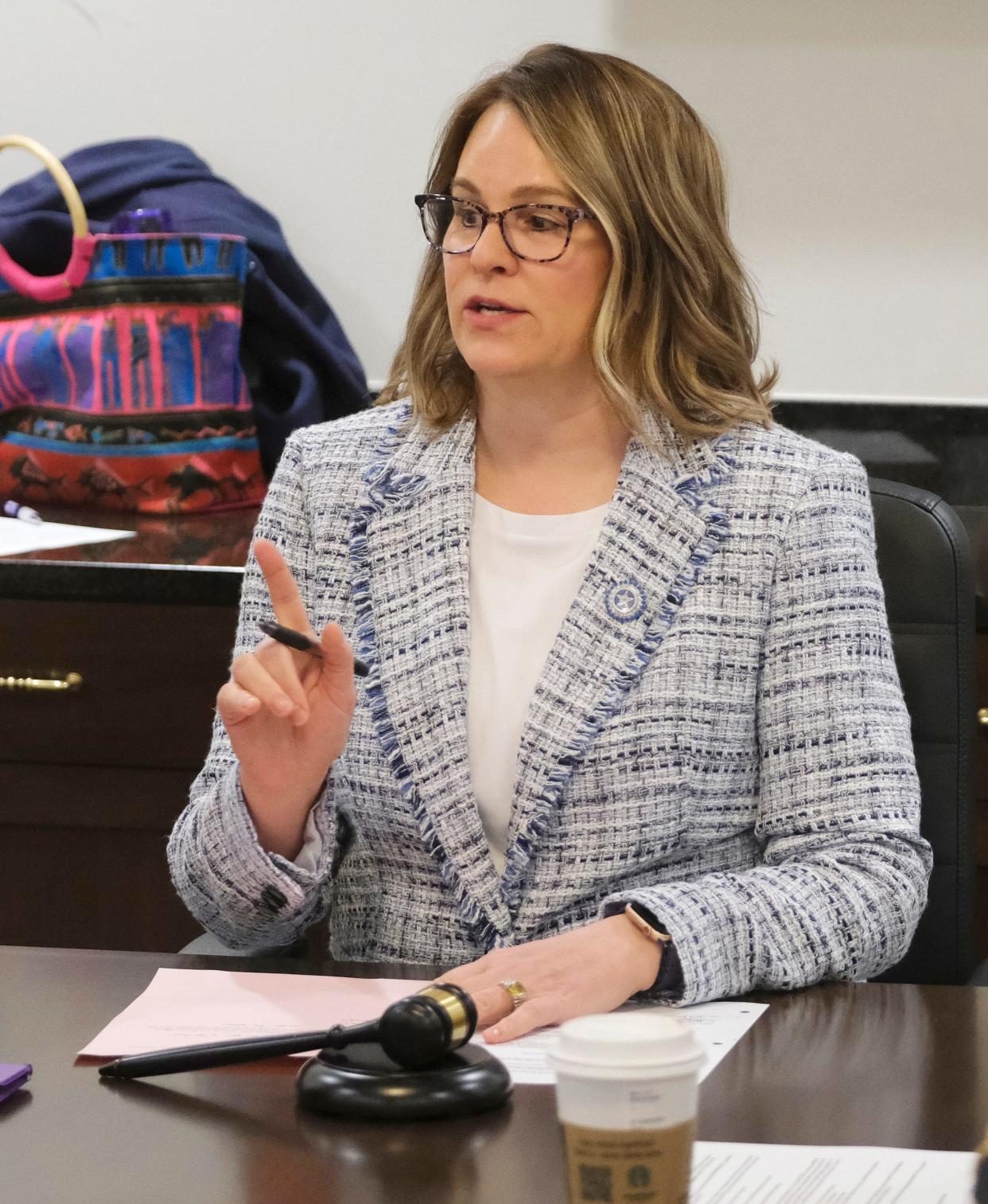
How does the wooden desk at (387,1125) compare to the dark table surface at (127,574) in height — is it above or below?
below

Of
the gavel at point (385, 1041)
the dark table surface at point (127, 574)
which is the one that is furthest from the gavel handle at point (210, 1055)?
the dark table surface at point (127, 574)

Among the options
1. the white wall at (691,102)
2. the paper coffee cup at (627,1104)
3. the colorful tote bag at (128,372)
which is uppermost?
the white wall at (691,102)

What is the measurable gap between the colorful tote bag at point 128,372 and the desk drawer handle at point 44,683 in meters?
0.34

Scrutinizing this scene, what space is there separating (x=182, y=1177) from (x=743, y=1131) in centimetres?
28

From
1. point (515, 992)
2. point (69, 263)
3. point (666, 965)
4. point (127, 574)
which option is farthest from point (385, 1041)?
point (69, 263)

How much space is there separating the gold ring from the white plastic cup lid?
409 mm

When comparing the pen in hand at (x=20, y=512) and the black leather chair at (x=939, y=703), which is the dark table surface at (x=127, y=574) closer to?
the pen in hand at (x=20, y=512)

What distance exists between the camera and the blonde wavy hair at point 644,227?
137cm

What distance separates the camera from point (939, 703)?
1357 millimetres

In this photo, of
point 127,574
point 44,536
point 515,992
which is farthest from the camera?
point 44,536

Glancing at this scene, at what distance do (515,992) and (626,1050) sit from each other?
432mm

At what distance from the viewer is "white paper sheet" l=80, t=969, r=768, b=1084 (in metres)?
0.94

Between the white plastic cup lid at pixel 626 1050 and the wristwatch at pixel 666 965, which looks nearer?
the white plastic cup lid at pixel 626 1050

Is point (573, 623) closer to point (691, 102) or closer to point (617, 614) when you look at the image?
point (617, 614)
